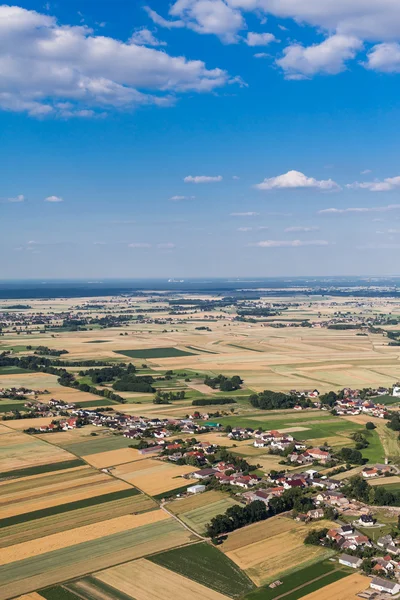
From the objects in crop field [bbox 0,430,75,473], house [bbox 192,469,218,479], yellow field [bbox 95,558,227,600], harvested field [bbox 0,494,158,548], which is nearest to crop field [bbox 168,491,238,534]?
harvested field [bbox 0,494,158,548]

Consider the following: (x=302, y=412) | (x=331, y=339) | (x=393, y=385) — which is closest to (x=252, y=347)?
(x=331, y=339)

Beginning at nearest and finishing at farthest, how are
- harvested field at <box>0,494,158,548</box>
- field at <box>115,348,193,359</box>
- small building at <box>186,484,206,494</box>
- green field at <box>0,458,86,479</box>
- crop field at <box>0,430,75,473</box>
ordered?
harvested field at <box>0,494,158,548</box> < small building at <box>186,484,206,494</box> < green field at <box>0,458,86,479</box> < crop field at <box>0,430,75,473</box> < field at <box>115,348,193,359</box>

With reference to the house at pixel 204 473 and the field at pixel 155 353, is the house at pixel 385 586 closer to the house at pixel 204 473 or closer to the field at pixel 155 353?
the house at pixel 204 473

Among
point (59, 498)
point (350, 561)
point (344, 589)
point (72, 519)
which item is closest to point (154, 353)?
point (59, 498)

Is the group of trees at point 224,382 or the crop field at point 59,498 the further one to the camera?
the group of trees at point 224,382

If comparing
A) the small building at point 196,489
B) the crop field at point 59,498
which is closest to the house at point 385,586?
the small building at point 196,489

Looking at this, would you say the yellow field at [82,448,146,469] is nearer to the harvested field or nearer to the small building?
the harvested field
